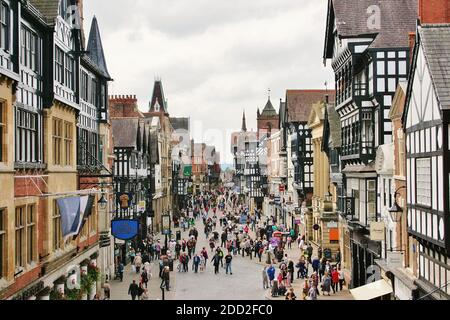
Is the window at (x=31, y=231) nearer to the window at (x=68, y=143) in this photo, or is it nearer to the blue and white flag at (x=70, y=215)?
the blue and white flag at (x=70, y=215)

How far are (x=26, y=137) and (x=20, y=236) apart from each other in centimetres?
292

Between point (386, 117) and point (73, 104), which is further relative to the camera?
point (386, 117)

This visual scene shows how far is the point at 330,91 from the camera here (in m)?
57.8

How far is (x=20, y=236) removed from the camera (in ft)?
58.8

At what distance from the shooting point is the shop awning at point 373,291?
22562mm

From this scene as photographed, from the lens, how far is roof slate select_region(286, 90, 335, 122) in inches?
2194

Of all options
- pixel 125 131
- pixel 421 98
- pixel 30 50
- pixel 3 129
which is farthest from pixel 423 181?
pixel 125 131

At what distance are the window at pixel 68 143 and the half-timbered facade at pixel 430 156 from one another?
470 inches

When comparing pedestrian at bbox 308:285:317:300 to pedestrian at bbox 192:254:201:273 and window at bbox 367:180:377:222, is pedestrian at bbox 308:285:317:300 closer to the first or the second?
window at bbox 367:180:377:222

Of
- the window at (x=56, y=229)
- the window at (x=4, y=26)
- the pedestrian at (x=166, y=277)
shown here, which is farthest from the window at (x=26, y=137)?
the pedestrian at (x=166, y=277)

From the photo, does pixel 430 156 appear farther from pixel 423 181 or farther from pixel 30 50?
pixel 30 50

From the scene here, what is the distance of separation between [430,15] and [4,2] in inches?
496
